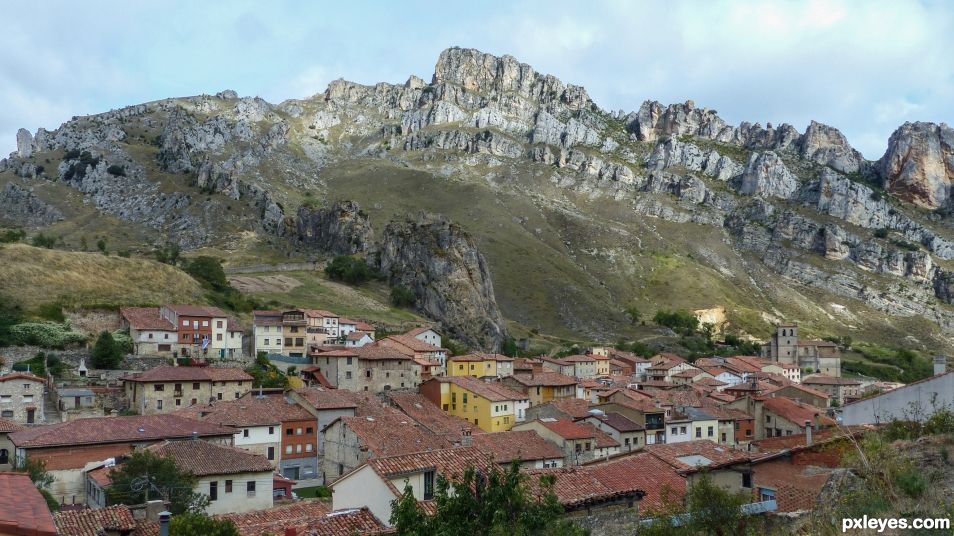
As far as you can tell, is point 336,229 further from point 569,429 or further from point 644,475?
point 644,475

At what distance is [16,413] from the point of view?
44.3 meters

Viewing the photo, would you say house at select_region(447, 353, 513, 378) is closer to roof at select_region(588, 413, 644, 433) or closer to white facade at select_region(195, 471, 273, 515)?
roof at select_region(588, 413, 644, 433)

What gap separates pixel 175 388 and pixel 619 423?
2871 cm

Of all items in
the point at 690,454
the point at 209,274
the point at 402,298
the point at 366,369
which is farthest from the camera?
the point at 402,298

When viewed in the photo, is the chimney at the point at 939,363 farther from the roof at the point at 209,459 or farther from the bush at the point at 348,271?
the bush at the point at 348,271

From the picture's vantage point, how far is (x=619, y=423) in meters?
47.2

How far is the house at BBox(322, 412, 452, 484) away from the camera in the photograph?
38625 millimetres

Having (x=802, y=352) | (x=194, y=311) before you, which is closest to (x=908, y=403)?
(x=194, y=311)

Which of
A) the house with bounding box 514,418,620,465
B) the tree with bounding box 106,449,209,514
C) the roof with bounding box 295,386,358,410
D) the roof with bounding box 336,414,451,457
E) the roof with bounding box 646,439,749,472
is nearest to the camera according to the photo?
the tree with bounding box 106,449,209,514

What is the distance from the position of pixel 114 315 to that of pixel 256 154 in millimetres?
138011

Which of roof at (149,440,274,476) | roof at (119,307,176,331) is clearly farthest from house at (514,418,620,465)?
roof at (119,307,176,331)

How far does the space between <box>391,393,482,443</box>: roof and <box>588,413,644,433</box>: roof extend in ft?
27.0

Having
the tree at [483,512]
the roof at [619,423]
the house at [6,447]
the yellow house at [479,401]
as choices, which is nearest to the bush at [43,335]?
the house at [6,447]

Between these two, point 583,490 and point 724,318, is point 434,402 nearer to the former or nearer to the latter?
point 583,490
